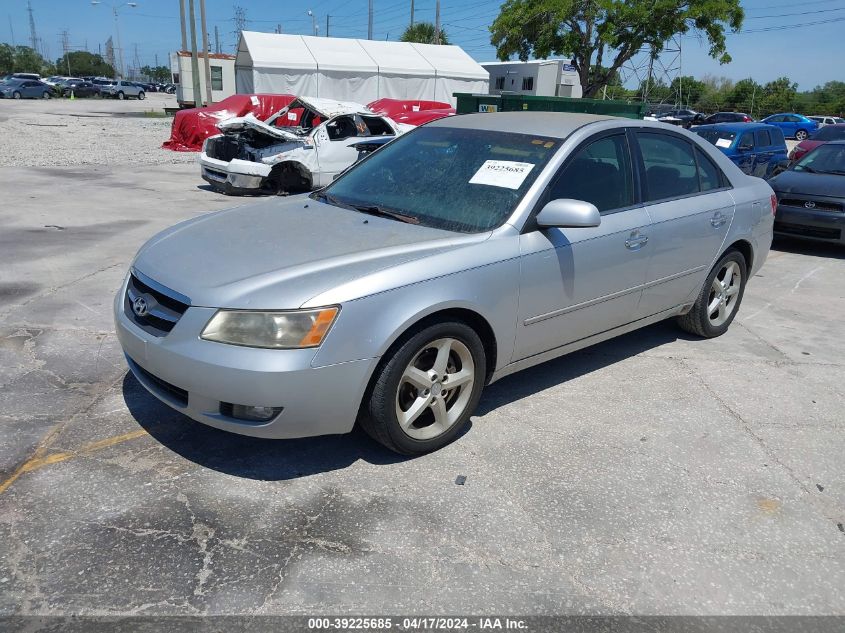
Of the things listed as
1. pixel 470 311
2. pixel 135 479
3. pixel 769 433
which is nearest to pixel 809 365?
pixel 769 433

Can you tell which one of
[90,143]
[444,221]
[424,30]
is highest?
[424,30]

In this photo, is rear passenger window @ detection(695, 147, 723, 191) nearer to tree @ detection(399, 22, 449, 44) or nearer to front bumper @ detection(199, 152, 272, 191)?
front bumper @ detection(199, 152, 272, 191)

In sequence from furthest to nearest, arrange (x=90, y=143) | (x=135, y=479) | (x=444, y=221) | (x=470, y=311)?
(x=90, y=143) → (x=444, y=221) → (x=470, y=311) → (x=135, y=479)

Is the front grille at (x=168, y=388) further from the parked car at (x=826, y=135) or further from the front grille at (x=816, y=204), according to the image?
the parked car at (x=826, y=135)

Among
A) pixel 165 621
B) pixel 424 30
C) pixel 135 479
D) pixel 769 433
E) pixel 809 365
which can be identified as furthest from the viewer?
pixel 424 30

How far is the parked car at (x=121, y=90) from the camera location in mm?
55875

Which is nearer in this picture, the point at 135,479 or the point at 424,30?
the point at 135,479

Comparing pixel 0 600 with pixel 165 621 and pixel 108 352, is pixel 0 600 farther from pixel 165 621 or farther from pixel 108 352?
pixel 108 352

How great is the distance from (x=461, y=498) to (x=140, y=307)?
5.84 feet

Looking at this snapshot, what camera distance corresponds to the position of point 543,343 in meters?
3.92

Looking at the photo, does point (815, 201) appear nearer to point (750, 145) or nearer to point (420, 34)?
point (750, 145)

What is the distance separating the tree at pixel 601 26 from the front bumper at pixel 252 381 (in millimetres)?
31804

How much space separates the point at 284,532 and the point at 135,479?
83 cm

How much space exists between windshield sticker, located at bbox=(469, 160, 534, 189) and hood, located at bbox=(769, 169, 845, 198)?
668 centimetres
